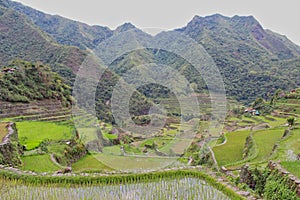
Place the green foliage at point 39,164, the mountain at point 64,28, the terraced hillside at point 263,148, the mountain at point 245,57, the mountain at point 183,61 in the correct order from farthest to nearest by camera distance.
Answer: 1. the mountain at point 64,28
2. the mountain at point 245,57
3. the mountain at point 183,61
4. the terraced hillside at point 263,148
5. the green foliage at point 39,164

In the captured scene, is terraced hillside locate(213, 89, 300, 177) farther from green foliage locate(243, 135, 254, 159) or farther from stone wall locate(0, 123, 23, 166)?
stone wall locate(0, 123, 23, 166)

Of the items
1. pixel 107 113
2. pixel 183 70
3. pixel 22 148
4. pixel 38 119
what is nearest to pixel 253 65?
pixel 183 70

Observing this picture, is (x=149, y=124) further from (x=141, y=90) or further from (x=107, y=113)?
(x=141, y=90)

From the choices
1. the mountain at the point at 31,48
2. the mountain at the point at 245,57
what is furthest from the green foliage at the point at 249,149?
the mountain at the point at 245,57

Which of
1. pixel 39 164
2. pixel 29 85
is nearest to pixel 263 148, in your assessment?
pixel 39 164

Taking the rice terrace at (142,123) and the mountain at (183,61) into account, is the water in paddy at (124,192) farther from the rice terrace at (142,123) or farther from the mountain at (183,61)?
the mountain at (183,61)
